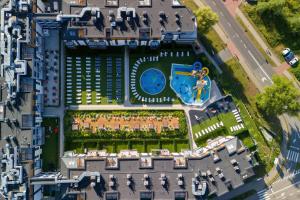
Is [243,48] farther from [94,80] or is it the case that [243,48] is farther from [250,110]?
[94,80]

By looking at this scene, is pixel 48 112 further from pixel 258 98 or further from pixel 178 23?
pixel 258 98

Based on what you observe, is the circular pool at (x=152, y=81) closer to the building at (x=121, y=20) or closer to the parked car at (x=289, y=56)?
the building at (x=121, y=20)

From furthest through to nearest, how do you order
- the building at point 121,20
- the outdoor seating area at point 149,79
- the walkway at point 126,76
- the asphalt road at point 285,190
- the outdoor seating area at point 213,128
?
the asphalt road at point 285,190 → the outdoor seating area at point 213,128 → the outdoor seating area at point 149,79 → the walkway at point 126,76 → the building at point 121,20

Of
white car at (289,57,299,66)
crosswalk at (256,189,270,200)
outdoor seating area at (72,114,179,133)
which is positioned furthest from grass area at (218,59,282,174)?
outdoor seating area at (72,114,179,133)

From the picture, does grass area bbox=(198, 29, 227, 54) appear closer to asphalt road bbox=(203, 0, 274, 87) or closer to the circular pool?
asphalt road bbox=(203, 0, 274, 87)

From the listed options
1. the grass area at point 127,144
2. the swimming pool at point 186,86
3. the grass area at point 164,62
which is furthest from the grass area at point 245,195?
the grass area at point 164,62

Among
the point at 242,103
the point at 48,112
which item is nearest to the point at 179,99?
the point at 242,103
